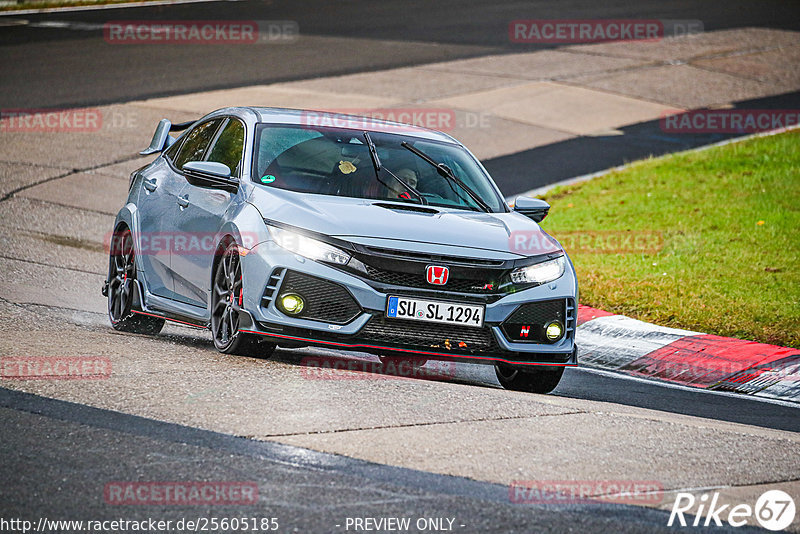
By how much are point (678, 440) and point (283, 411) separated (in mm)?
1996

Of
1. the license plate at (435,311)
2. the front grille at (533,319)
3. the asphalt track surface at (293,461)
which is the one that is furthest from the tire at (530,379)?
the license plate at (435,311)

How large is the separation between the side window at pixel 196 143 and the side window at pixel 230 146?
0.62ft

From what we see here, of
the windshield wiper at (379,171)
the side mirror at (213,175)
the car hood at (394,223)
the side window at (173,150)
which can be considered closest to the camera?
the car hood at (394,223)

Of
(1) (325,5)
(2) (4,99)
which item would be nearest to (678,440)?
(2) (4,99)

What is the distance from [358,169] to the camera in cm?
816

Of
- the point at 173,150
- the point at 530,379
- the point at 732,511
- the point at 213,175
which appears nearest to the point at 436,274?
the point at 530,379

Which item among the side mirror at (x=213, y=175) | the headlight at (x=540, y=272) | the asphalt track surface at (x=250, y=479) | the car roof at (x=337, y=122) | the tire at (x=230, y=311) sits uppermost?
the car roof at (x=337, y=122)

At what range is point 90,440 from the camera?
5477 millimetres

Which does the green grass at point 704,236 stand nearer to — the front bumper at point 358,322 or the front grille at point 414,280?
A: the front bumper at point 358,322

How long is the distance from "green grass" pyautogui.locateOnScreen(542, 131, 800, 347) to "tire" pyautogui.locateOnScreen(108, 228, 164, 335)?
402 centimetres

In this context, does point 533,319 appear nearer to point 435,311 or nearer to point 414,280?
point 435,311

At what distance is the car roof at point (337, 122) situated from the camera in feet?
28.2

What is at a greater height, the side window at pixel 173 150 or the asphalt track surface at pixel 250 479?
the side window at pixel 173 150

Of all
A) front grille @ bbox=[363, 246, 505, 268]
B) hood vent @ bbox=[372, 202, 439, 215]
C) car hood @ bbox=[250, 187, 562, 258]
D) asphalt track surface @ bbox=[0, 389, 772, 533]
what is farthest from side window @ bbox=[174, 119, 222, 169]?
asphalt track surface @ bbox=[0, 389, 772, 533]
